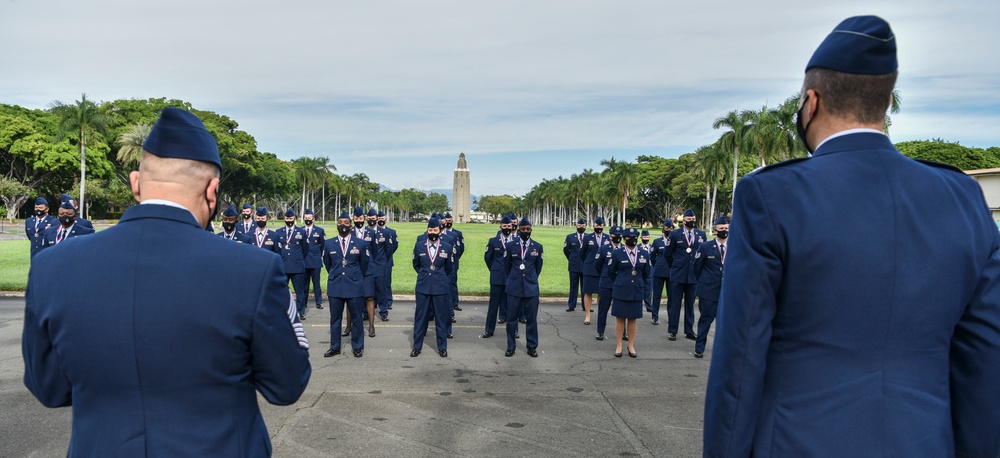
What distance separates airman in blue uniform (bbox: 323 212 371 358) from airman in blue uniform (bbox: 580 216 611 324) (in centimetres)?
493

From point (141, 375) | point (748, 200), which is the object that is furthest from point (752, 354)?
point (141, 375)

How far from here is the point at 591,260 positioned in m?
13.8

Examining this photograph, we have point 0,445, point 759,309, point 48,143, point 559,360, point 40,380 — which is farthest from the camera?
point 48,143

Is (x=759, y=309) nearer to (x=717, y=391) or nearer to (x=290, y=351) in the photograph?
(x=717, y=391)

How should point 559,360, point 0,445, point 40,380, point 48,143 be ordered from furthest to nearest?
point 48,143
point 559,360
point 0,445
point 40,380

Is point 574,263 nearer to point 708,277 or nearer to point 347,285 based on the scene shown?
point 708,277

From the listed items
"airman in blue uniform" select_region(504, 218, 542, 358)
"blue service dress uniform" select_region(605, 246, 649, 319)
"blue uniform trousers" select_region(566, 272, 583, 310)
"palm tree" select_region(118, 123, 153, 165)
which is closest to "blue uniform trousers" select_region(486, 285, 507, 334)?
"airman in blue uniform" select_region(504, 218, 542, 358)

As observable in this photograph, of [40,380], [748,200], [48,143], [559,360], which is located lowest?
[559,360]

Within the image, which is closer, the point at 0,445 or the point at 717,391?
the point at 717,391

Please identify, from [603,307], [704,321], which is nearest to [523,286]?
[603,307]

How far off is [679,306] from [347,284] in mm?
6264

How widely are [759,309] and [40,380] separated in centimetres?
244

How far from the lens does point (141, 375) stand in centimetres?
199

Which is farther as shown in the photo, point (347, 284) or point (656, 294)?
point (656, 294)
